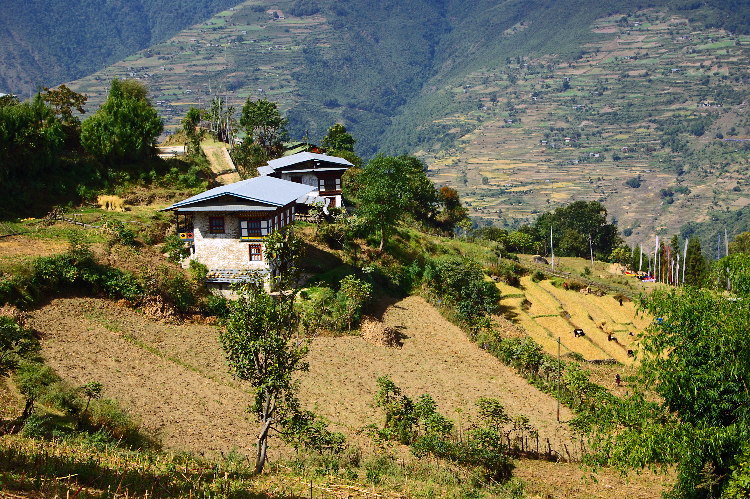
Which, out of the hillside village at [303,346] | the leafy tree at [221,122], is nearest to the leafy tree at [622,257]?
the hillside village at [303,346]

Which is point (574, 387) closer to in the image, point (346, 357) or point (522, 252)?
point (346, 357)

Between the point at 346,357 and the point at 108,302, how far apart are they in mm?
10712

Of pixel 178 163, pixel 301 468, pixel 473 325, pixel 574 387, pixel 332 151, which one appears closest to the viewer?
pixel 301 468

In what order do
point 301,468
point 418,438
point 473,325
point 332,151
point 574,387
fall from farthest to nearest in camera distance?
point 332,151 → point 473,325 → point 574,387 → point 418,438 → point 301,468

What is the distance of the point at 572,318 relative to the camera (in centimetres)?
4375

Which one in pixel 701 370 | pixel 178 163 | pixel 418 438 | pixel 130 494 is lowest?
pixel 418 438

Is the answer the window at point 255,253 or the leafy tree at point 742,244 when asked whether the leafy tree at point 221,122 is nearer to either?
the window at point 255,253

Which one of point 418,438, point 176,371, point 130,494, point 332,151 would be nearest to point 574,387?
point 418,438

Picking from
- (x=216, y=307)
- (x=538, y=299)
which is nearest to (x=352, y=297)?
(x=216, y=307)

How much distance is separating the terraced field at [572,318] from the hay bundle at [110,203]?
80.3 feet

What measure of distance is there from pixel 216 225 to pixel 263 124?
33498 mm

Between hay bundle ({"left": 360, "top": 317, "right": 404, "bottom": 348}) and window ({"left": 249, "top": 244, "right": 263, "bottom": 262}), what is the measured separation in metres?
6.17

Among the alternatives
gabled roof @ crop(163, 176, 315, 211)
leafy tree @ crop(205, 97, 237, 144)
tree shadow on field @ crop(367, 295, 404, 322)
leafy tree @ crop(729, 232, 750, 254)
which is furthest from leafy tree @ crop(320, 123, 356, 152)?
leafy tree @ crop(729, 232, 750, 254)

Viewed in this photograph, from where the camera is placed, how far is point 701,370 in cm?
1565
